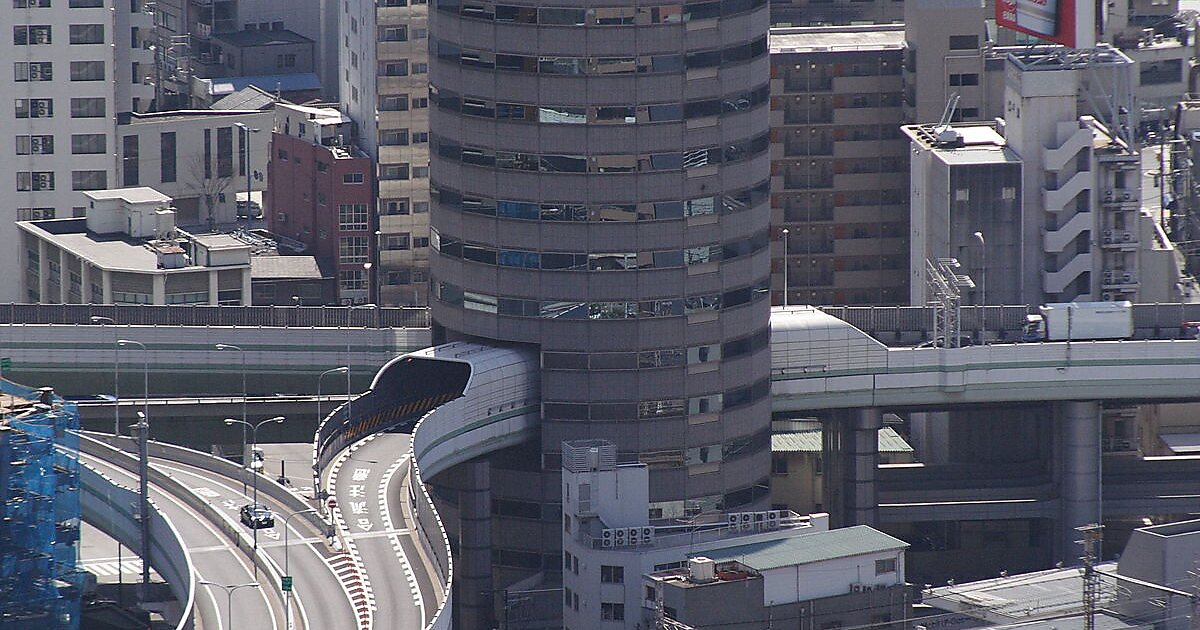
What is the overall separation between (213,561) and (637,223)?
112ft

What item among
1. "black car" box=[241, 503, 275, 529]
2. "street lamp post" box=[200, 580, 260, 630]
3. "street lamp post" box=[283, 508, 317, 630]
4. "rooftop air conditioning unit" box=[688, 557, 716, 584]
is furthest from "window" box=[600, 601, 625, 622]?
"street lamp post" box=[200, 580, 260, 630]

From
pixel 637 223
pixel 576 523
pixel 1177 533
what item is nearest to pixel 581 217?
pixel 637 223

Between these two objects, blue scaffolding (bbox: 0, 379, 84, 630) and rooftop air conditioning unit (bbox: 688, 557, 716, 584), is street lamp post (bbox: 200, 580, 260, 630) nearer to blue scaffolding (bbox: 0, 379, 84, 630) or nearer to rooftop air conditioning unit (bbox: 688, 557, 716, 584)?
blue scaffolding (bbox: 0, 379, 84, 630)

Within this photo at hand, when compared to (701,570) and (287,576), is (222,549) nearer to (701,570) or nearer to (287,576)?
(287,576)

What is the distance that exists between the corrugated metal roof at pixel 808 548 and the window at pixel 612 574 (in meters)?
4.78

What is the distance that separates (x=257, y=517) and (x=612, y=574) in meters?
19.8

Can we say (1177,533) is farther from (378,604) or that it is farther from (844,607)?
(378,604)

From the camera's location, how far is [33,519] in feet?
582

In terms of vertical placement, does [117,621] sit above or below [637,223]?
below

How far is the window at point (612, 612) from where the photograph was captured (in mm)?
188000

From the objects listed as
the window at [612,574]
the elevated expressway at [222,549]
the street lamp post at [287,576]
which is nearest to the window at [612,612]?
the window at [612,574]

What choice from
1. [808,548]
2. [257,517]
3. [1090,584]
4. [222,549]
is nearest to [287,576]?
[222,549]

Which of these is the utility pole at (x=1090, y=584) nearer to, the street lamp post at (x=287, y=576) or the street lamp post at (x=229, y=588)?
the street lamp post at (x=287, y=576)

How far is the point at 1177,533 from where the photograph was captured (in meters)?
169
